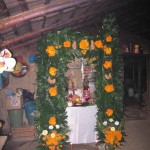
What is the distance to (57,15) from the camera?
4574 mm

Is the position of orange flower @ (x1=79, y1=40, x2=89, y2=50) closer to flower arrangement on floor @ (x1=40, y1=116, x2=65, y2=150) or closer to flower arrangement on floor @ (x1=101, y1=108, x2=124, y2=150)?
flower arrangement on floor @ (x1=101, y1=108, x2=124, y2=150)

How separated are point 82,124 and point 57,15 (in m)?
2.92

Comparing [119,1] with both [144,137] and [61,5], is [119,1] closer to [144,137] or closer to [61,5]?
[61,5]

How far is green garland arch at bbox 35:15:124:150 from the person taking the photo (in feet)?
17.6

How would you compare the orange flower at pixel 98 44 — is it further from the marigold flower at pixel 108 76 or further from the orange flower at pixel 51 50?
the orange flower at pixel 51 50

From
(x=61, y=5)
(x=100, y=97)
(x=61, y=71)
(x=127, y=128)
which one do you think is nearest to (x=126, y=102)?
(x=127, y=128)

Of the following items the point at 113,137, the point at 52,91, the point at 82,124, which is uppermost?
the point at 52,91

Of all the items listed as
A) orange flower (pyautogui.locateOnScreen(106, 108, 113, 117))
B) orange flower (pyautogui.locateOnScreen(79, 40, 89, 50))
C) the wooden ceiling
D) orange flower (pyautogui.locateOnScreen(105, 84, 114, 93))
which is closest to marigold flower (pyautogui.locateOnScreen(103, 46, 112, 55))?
orange flower (pyautogui.locateOnScreen(79, 40, 89, 50))

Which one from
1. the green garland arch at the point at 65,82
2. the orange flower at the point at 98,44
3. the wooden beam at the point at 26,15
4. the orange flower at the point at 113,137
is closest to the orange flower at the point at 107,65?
the green garland arch at the point at 65,82

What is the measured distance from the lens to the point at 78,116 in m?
5.88

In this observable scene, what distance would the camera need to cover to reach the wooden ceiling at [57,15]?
10.5 ft

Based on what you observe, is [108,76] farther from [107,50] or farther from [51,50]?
[51,50]

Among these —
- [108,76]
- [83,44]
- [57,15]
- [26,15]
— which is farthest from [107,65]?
[26,15]

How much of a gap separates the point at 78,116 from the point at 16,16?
3390 millimetres
